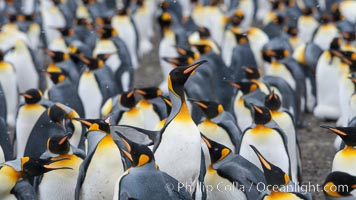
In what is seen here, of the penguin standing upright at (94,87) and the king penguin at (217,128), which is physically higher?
the king penguin at (217,128)

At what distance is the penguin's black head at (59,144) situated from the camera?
5578 mm

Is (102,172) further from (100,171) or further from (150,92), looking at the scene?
(150,92)

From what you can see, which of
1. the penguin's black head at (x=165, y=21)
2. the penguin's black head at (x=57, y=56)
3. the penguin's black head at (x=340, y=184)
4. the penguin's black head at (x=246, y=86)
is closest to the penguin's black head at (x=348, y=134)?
the penguin's black head at (x=340, y=184)

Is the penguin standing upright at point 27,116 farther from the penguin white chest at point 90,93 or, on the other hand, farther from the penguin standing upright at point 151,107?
the penguin white chest at point 90,93

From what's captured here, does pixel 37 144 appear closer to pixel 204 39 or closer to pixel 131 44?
pixel 204 39

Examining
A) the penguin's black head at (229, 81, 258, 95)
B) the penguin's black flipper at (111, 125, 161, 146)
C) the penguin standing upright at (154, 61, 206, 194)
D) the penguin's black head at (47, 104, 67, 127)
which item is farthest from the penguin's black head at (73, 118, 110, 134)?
the penguin's black head at (229, 81, 258, 95)

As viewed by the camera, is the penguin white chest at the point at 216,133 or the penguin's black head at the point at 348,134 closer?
the penguin's black head at the point at 348,134

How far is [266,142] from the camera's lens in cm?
606

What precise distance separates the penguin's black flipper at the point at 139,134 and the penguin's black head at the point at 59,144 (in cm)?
37

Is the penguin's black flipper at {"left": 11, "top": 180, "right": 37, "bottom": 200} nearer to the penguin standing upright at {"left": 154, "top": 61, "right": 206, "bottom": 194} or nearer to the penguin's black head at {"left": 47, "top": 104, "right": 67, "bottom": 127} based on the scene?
the penguin standing upright at {"left": 154, "top": 61, "right": 206, "bottom": 194}

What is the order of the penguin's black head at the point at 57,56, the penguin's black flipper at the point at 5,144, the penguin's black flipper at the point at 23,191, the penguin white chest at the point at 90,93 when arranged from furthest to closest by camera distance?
the penguin's black head at the point at 57,56
the penguin white chest at the point at 90,93
the penguin's black flipper at the point at 5,144
the penguin's black flipper at the point at 23,191

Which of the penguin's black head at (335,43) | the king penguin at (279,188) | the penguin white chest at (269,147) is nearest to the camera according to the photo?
the king penguin at (279,188)

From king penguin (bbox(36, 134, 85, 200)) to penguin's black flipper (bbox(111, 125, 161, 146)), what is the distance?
38 centimetres

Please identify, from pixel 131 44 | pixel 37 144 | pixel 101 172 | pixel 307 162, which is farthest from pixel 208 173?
pixel 131 44
